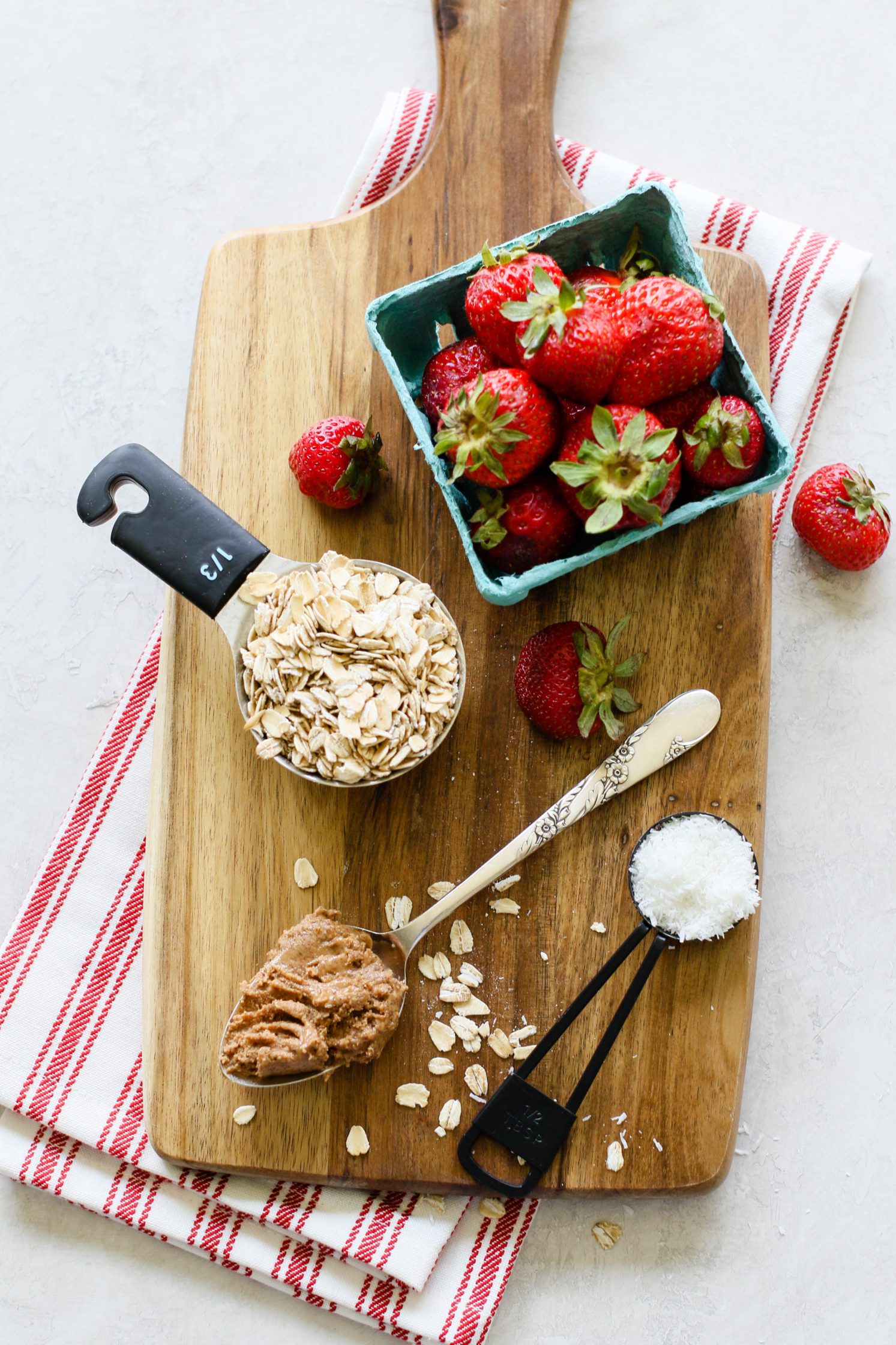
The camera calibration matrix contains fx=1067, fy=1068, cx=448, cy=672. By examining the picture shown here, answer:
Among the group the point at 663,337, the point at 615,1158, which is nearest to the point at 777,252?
the point at 663,337

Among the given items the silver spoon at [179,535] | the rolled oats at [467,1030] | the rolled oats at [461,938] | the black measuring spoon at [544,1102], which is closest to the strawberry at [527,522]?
the silver spoon at [179,535]

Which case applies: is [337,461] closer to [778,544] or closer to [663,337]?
[663,337]

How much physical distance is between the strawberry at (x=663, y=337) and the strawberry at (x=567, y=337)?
0.07 ft

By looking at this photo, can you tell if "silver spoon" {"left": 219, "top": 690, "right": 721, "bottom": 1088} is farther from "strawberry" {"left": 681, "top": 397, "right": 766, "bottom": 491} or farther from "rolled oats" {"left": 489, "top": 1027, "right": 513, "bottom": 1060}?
"strawberry" {"left": 681, "top": 397, "right": 766, "bottom": 491}

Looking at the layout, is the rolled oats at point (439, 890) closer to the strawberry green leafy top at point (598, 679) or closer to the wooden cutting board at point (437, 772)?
the wooden cutting board at point (437, 772)

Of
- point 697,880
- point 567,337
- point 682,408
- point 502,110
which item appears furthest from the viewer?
point 502,110

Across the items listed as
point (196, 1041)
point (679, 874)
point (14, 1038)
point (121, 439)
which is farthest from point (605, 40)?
point (14, 1038)

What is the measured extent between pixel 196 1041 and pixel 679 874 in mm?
710

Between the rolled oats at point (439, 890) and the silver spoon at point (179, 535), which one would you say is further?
the rolled oats at point (439, 890)

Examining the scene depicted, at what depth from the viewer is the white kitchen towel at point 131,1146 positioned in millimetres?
1523

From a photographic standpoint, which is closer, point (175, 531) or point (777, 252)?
point (175, 531)

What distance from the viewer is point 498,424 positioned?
1233 mm

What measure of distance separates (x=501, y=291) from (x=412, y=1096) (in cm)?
107

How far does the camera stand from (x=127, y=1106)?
1.58 m
